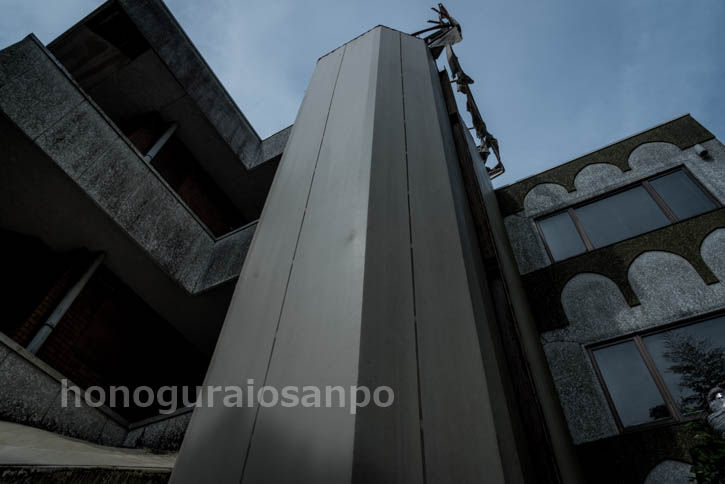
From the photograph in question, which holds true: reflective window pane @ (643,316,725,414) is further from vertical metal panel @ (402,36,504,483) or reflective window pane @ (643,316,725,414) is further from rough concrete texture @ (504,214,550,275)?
vertical metal panel @ (402,36,504,483)

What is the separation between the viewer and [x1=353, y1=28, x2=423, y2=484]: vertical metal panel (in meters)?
1.53

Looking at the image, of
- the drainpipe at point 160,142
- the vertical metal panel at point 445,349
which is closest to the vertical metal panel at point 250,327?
the vertical metal panel at point 445,349

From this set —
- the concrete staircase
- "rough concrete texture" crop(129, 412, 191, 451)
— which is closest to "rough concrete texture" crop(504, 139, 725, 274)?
"rough concrete texture" crop(129, 412, 191, 451)

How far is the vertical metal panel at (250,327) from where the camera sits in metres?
1.79

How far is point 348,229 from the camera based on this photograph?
2.56m

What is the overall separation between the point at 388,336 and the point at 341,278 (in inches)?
18.0

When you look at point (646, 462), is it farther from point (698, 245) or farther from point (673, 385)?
point (698, 245)

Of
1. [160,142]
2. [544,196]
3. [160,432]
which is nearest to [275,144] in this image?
[160,142]

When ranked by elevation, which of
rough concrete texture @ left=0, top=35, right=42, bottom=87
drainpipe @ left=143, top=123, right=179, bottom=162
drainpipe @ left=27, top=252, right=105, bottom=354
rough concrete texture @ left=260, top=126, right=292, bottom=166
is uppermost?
rough concrete texture @ left=260, top=126, right=292, bottom=166

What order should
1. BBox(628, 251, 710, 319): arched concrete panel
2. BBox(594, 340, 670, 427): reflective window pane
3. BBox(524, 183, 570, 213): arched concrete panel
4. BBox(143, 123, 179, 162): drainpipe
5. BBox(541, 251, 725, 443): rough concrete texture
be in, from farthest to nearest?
1. BBox(143, 123, 179, 162): drainpipe
2. BBox(524, 183, 570, 213): arched concrete panel
3. BBox(628, 251, 710, 319): arched concrete panel
4. BBox(541, 251, 725, 443): rough concrete texture
5. BBox(594, 340, 670, 427): reflective window pane

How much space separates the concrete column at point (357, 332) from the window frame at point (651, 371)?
3.50 meters

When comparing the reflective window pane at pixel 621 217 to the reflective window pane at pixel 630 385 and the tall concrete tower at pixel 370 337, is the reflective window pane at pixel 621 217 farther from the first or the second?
the tall concrete tower at pixel 370 337

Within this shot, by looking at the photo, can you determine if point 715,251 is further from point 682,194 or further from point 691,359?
point 691,359

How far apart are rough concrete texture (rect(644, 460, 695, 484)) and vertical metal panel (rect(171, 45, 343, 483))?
4.43 meters
